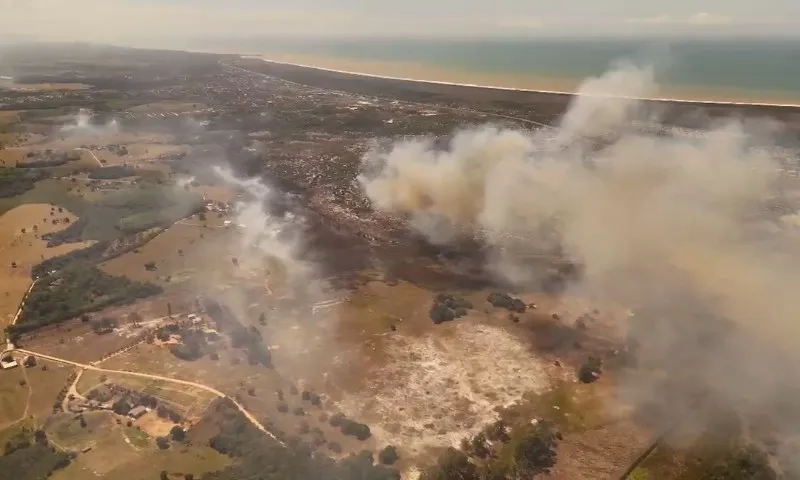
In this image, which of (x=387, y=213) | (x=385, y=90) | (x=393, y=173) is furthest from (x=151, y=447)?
(x=385, y=90)

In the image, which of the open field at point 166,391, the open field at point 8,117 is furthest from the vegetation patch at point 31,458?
the open field at point 8,117

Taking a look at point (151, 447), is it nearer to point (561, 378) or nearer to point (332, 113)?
point (561, 378)

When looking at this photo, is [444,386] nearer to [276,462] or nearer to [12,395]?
[276,462]

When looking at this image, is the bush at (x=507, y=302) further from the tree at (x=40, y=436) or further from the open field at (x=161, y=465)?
the tree at (x=40, y=436)

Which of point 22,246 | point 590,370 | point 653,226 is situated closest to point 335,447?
point 590,370

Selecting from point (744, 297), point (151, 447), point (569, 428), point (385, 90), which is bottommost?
point (151, 447)
